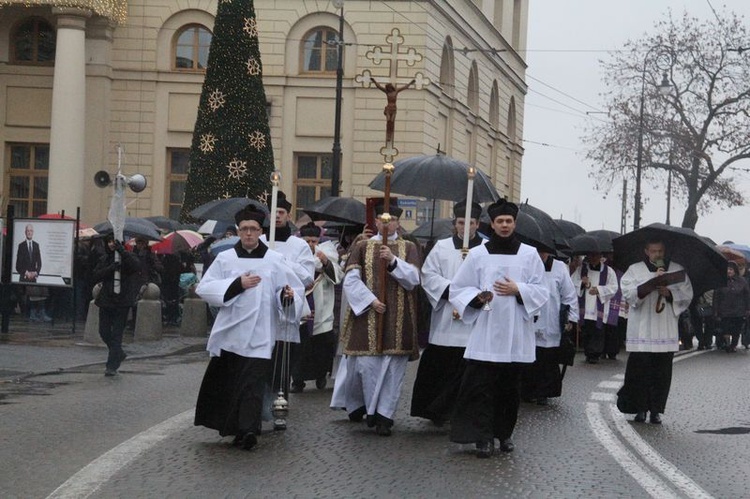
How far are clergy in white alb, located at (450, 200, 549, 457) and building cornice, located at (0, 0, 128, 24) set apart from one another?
108 ft

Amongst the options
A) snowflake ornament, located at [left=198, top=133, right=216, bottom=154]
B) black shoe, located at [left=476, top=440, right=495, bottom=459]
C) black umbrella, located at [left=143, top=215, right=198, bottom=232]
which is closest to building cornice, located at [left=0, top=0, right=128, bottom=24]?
snowflake ornament, located at [left=198, top=133, right=216, bottom=154]

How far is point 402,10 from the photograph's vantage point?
4481 cm

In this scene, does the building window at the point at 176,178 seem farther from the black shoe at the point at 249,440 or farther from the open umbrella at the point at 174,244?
the black shoe at the point at 249,440

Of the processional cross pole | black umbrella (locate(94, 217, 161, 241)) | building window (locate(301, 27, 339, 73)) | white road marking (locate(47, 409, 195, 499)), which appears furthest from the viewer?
building window (locate(301, 27, 339, 73))

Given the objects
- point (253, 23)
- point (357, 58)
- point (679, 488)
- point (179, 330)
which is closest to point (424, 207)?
point (253, 23)

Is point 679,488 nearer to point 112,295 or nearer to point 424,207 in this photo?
point 112,295

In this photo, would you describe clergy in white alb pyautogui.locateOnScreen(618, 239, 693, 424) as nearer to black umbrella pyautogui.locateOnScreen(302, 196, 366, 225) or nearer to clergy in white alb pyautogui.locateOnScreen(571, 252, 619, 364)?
black umbrella pyautogui.locateOnScreen(302, 196, 366, 225)

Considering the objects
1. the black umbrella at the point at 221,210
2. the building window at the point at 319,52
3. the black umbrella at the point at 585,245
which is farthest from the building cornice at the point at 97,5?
the black umbrella at the point at 585,245

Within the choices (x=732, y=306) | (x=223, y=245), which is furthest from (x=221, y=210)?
(x=732, y=306)

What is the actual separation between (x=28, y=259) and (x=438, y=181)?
1059 cm

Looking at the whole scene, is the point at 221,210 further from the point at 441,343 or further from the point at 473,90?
the point at 473,90

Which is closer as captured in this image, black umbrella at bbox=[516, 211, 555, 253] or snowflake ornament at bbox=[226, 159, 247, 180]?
black umbrella at bbox=[516, 211, 555, 253]

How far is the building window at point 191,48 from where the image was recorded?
45312 mm

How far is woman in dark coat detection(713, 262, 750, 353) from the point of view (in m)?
28.5
